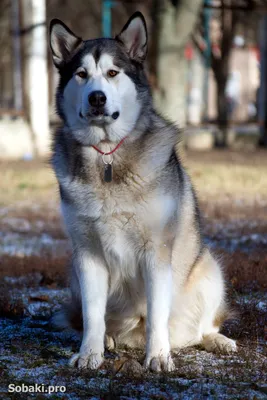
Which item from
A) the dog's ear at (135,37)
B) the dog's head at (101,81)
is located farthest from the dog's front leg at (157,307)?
the dog's ear at (135,37)

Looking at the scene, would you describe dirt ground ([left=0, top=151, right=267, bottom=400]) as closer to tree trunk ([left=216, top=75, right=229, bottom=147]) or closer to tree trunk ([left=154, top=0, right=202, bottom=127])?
tree trunk ([left=154, top=0, right=202, bottom=127])

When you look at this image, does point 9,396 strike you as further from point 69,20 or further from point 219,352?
point 69,20

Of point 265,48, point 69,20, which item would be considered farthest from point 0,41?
point 265,48

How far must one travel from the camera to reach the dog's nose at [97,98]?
3492 mm

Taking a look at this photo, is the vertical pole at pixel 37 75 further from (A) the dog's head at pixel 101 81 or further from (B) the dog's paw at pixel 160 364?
(B) the dog's paw at pixel 160 364

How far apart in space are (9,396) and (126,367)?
678 mm

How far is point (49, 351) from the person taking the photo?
385cm

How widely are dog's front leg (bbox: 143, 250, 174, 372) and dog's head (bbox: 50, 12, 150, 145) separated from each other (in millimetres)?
767

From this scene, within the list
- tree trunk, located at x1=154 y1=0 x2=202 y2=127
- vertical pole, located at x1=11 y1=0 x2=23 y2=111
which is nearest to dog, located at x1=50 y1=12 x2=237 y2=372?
tree trunk, located at x1=154 y1=0 x2=202 y2=127

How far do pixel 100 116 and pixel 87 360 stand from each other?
1.33 meters

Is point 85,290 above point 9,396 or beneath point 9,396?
above

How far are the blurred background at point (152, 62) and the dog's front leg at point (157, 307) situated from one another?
4629mm

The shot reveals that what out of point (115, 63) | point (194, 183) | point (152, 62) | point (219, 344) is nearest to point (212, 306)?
point (219, 344)

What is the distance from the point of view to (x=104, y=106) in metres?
3.55
